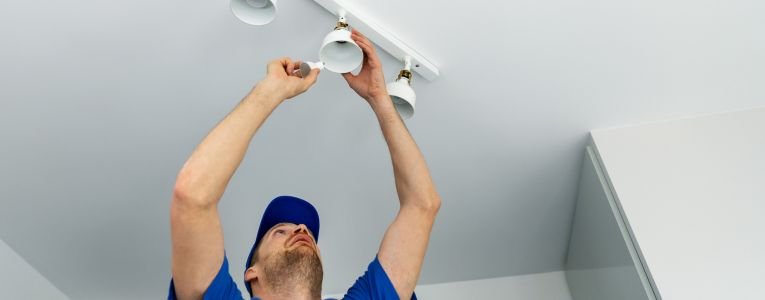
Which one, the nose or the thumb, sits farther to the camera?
the nose

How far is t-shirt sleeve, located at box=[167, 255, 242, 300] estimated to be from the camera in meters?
1.08

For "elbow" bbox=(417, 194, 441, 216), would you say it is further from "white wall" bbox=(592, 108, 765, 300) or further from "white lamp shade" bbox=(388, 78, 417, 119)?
"white wall" bbox=(592, 108, 765, 300)

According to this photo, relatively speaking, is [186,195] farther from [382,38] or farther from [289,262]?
[382,38]

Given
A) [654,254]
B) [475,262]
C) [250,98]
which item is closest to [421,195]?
[250,98]

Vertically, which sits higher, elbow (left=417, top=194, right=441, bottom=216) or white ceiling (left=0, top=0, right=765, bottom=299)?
white ceiling (left=0, top=0, right=765, bottom=299)

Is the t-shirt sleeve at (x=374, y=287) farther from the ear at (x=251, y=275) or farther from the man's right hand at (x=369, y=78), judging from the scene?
the man's right hand at (x=369, y=78)

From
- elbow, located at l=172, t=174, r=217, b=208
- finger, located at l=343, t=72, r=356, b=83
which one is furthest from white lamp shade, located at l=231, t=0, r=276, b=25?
elbow, located at l=172, t=174, r=217, b=208

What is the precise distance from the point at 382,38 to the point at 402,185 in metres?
Answer: 0.29

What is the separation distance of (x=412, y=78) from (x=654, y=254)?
2.00ft

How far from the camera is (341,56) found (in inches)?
52.3

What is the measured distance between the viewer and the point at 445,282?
2.25m

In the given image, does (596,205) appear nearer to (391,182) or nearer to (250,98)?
(391,182)

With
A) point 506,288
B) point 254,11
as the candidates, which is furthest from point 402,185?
point 506,288

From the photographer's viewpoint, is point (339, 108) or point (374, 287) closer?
point (374, 287)
